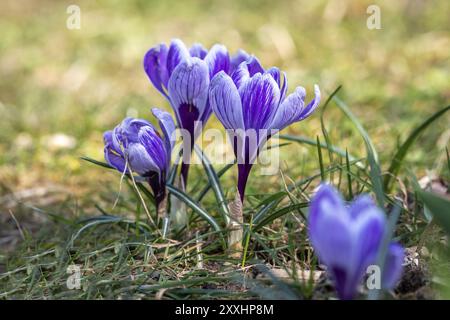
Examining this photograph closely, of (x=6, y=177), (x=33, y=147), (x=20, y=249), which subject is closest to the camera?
(x=20, y=249)

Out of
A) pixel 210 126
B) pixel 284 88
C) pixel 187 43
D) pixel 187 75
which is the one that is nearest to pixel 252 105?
pixel 284 88

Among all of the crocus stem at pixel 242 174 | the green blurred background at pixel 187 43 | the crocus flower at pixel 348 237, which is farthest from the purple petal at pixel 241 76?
the green blurred background at pixel 187 43

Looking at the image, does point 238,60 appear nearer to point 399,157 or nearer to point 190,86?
point 190,86

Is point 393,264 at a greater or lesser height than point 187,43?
lesser

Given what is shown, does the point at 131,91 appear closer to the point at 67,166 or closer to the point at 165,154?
the point at 67,166
